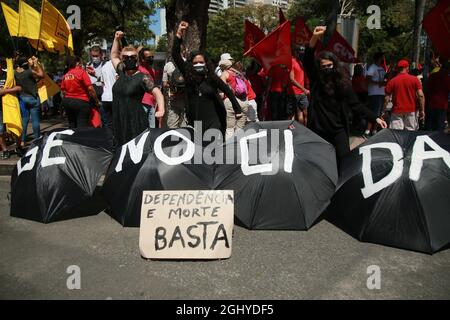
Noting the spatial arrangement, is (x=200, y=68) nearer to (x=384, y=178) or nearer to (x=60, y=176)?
(x=60, y=176)

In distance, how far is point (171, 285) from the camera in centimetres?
330

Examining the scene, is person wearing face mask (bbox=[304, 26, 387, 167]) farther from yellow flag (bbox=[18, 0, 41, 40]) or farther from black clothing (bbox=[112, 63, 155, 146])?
yellow flag (bbox=[18, 0, 41, 40])

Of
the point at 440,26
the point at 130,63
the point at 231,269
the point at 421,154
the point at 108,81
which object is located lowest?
the point at 231,269

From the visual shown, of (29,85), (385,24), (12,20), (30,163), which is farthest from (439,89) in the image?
(385,24)

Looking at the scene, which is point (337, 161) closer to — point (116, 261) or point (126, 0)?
point (116, 261)

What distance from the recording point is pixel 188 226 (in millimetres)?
3797

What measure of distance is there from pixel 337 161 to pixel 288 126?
2.55 ft

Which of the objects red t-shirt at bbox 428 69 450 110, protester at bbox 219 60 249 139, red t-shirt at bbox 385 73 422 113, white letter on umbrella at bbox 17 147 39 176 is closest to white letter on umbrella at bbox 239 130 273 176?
protester at bbox 219 60 249 139

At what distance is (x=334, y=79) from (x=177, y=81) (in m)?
2.42

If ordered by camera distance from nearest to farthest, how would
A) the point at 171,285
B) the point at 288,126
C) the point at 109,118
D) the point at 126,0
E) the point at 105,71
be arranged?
the point at 171,285
the point at 288,126
the point at 105,71
the point at 109,118
the point at 126,0

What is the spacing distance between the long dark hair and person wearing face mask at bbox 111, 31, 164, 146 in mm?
1928

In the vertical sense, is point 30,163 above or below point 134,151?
below

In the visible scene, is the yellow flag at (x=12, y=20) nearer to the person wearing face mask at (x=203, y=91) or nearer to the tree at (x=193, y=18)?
the tree at (x=193, y=18)
